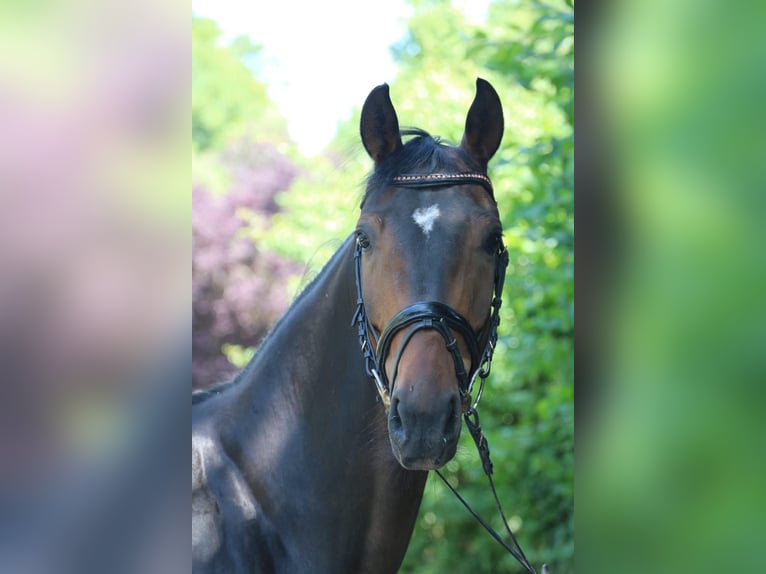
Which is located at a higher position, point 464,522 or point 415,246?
point 415,246

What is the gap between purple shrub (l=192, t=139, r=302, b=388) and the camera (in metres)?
15.1

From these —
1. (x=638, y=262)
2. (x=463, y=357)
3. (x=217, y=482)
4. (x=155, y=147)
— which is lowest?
(x=217, y=482)

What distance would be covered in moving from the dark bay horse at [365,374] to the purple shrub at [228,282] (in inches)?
459

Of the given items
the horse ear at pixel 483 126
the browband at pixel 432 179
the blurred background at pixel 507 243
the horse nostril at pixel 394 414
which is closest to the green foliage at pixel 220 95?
the blurred background at pixel 507 243

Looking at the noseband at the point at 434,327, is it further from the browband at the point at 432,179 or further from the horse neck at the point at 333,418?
the horse neck at the point at 333,418

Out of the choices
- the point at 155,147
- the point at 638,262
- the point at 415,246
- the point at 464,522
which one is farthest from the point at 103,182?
the point at 464,522

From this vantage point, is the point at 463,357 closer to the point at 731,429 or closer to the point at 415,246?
the point at 415,246

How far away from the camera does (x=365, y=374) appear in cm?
272

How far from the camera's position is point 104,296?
916 millimetres

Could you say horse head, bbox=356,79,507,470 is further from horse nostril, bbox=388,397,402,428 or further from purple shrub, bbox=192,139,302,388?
purple shrub, bbox=192,139,302,388

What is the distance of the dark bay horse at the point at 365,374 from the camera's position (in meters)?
2.45

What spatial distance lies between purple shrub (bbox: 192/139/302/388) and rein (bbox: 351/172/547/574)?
1191 cm

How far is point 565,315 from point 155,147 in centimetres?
492

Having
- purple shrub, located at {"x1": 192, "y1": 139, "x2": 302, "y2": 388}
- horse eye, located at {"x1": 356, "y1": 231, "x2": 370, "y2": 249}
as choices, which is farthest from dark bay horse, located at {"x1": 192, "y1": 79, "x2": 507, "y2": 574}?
purple shrub, located at {"x1": 192, "y1": 139, "x2": 302, "y2": 388}
